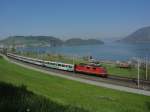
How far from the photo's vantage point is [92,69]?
49.9 metres

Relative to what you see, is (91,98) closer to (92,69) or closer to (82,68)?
(92,69)

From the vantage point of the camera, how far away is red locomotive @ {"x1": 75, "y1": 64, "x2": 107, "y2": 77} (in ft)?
156

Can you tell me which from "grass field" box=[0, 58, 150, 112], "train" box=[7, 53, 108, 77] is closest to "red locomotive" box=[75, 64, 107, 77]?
"train" box=[7, 53, 108, 77]

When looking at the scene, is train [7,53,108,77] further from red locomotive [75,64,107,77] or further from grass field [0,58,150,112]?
grass field [0,58,150,112]

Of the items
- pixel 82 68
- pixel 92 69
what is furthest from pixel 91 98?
pixel 82 68

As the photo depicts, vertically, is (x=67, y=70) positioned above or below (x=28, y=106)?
below

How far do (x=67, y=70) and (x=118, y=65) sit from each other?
1431 centimetres

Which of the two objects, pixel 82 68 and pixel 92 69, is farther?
pixel 82 68

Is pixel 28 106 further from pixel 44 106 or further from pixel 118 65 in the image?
pixel 118 65

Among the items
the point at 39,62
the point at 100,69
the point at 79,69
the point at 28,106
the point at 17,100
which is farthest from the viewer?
the point at 39,62

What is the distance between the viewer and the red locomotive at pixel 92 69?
4759 centimetres

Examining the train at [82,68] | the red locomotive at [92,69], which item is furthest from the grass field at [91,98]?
the train at [82,68]

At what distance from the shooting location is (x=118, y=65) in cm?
6612

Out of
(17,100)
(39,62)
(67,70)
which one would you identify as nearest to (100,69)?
(67,70)
